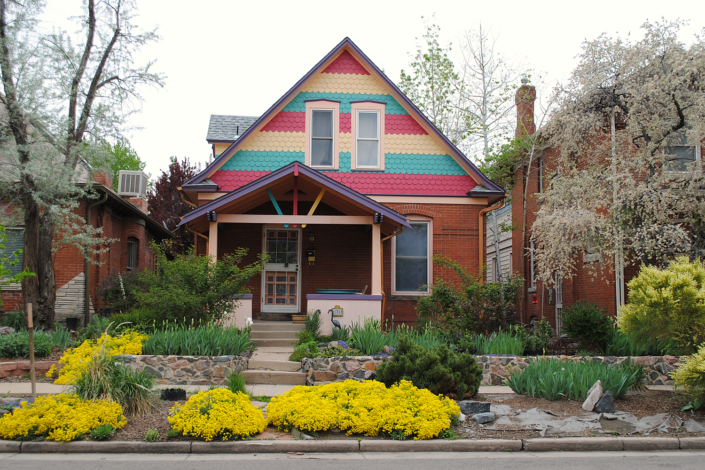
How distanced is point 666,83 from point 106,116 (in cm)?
1278

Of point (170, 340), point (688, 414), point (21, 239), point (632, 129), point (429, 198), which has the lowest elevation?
point (688, 414)

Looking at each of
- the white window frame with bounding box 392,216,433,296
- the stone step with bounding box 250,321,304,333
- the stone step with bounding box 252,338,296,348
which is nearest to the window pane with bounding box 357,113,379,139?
the white window frame with bounding box 392,216,433,296

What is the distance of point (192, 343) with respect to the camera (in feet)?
32.1

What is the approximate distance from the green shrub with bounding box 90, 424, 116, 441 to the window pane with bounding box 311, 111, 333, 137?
11030mm

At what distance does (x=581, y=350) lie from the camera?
36.6ft

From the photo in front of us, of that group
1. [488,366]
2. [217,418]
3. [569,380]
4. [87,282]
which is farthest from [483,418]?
[87,282]

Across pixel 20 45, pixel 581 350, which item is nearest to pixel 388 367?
pixel 581 350

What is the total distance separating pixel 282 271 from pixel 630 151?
30.3 feet

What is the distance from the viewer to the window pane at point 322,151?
16.1 metres

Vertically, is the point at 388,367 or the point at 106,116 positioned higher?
the point at 106,116

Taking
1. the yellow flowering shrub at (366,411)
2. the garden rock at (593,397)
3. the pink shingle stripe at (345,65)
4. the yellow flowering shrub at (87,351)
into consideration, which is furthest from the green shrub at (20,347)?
the pink shingle stripe at (345,65)

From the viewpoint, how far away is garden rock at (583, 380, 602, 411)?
7.67m

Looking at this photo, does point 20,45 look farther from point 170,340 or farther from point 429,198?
point 429,198

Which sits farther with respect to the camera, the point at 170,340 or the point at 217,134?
the point at 217,134
